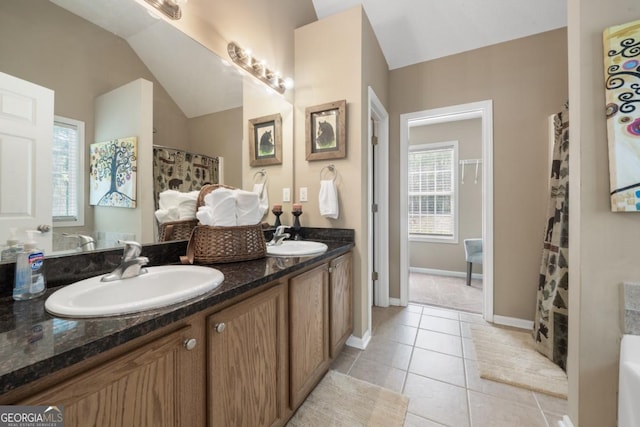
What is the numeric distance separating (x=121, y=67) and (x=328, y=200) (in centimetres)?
137

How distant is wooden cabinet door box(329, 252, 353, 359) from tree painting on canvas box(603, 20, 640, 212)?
4.35ft

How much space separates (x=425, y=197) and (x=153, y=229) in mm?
4007

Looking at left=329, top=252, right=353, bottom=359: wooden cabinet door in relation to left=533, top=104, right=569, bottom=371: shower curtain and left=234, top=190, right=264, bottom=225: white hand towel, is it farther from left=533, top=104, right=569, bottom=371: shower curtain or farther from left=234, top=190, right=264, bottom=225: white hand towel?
left=533, top=104, right=569, bottom=371: shower curtain

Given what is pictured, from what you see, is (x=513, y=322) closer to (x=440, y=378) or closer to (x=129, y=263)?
(x=440, y=378)

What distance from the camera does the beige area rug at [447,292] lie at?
280cm

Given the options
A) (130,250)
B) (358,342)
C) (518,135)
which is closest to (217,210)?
(130,250)

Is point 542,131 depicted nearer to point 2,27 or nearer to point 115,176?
point 115,176

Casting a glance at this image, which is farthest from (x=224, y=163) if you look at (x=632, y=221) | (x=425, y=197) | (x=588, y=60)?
(x=425, y=197)

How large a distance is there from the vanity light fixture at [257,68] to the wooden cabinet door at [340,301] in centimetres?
147

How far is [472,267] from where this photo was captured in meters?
3.74

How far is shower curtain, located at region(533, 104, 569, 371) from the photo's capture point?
5.62 ft

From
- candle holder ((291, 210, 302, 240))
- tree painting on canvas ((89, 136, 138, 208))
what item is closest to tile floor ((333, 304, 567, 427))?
candle holder ((291, 210, 302, 240))

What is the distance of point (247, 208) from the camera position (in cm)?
130

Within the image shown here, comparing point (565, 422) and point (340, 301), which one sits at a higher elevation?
point (340, 301)
